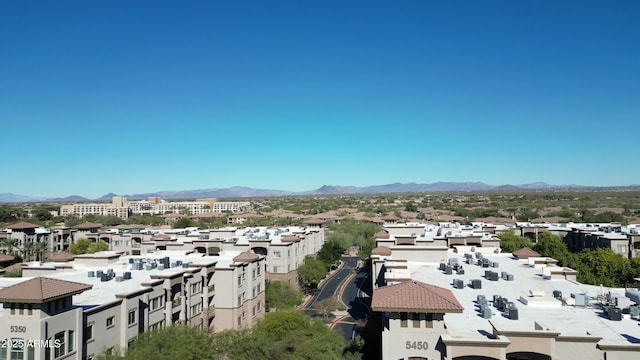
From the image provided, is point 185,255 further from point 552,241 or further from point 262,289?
point 552,241

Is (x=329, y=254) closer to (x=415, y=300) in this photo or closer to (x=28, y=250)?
(x=28, y=250)

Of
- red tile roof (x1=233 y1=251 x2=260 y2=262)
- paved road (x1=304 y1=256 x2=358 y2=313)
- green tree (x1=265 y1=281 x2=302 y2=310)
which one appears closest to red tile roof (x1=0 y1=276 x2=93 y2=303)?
red tile roof (x1=233 y1=251 x2=260 y2=262)

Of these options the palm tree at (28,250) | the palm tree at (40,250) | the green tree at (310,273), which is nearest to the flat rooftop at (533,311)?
the green tree at (310,273)

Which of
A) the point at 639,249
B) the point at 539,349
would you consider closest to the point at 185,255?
the point at 539,349

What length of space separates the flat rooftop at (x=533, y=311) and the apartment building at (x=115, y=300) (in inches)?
779

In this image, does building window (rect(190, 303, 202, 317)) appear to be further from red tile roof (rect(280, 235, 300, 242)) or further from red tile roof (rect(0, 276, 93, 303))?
red tile roof (rect(280, 235, 300, 242))

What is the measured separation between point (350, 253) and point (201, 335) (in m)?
89.3

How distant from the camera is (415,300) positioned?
25000mm

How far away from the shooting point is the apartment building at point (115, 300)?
83.9 feet

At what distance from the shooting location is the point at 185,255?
56.6m

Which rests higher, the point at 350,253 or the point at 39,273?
the point at 39,273

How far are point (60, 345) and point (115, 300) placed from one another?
18.7 ft

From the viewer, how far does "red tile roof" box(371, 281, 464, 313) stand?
24.1 meters

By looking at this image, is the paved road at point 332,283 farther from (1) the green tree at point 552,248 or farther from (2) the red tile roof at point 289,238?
(1) the green tree at point 552,248
